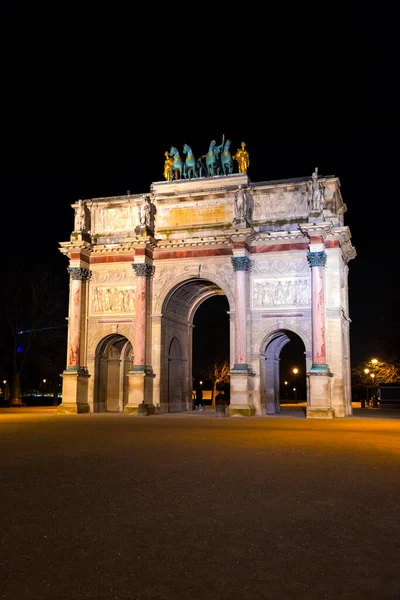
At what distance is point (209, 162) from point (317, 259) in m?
10.3

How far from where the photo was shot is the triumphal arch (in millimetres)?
34625

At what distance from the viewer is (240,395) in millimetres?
34219

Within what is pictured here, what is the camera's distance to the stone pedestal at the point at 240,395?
111ft

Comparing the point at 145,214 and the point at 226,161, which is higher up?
the point at 226,161

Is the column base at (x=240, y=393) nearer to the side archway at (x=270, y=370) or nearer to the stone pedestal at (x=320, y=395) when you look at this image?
the side archway at (x=270, y=370)

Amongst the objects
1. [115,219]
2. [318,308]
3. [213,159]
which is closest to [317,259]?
[318,308]

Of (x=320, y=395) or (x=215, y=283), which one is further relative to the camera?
(x=215, y=283)

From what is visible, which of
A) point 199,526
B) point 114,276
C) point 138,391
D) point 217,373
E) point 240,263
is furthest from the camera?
point 217,373

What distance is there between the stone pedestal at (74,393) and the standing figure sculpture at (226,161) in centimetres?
1554

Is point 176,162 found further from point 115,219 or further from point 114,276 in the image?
point 114,276

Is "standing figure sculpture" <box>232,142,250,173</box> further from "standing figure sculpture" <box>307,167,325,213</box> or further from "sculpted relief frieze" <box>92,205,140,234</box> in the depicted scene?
"sculpted relief frieze" <box>92,205,140,234</box>

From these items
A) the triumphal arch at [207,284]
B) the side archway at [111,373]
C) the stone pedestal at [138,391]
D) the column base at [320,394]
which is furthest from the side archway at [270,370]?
the side archway at [111,373]

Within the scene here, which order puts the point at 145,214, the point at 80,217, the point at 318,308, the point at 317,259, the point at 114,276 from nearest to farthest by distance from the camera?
the point at 318,308, the point at 317,259, the point at 145,214, the point at 114,276, the point at 80,217

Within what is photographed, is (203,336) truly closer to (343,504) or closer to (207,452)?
(207,452)
